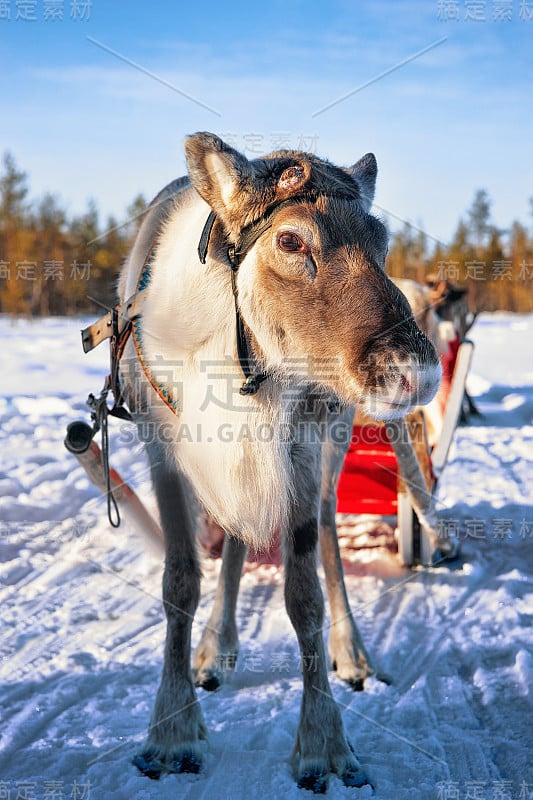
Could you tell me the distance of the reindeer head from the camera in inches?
89.4

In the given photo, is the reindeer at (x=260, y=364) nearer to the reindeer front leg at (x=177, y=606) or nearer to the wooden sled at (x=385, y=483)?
the reindeer front leg at (x=177, y=606)

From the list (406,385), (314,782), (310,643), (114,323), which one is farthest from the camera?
(114,323)

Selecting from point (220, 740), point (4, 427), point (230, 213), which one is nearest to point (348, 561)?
point (220, 740)

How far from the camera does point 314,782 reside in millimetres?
2725

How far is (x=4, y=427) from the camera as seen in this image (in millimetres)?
8461

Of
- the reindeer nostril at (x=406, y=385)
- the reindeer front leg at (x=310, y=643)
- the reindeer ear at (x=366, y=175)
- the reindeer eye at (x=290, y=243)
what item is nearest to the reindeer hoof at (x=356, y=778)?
the reindeer front leg at (x=310, y=643)

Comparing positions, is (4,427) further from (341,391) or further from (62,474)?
(341,391)

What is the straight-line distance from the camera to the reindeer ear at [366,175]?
8.79ft

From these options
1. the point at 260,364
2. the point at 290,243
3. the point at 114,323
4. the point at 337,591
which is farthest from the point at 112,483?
the point at 290,243

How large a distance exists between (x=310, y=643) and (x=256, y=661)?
2.73 ft

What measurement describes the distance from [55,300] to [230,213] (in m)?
45.6

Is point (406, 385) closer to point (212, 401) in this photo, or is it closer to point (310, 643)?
point (212, 401)

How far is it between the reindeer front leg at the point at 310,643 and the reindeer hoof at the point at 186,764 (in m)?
0.36

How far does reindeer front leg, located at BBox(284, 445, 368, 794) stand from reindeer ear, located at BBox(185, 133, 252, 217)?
37.9 inches
